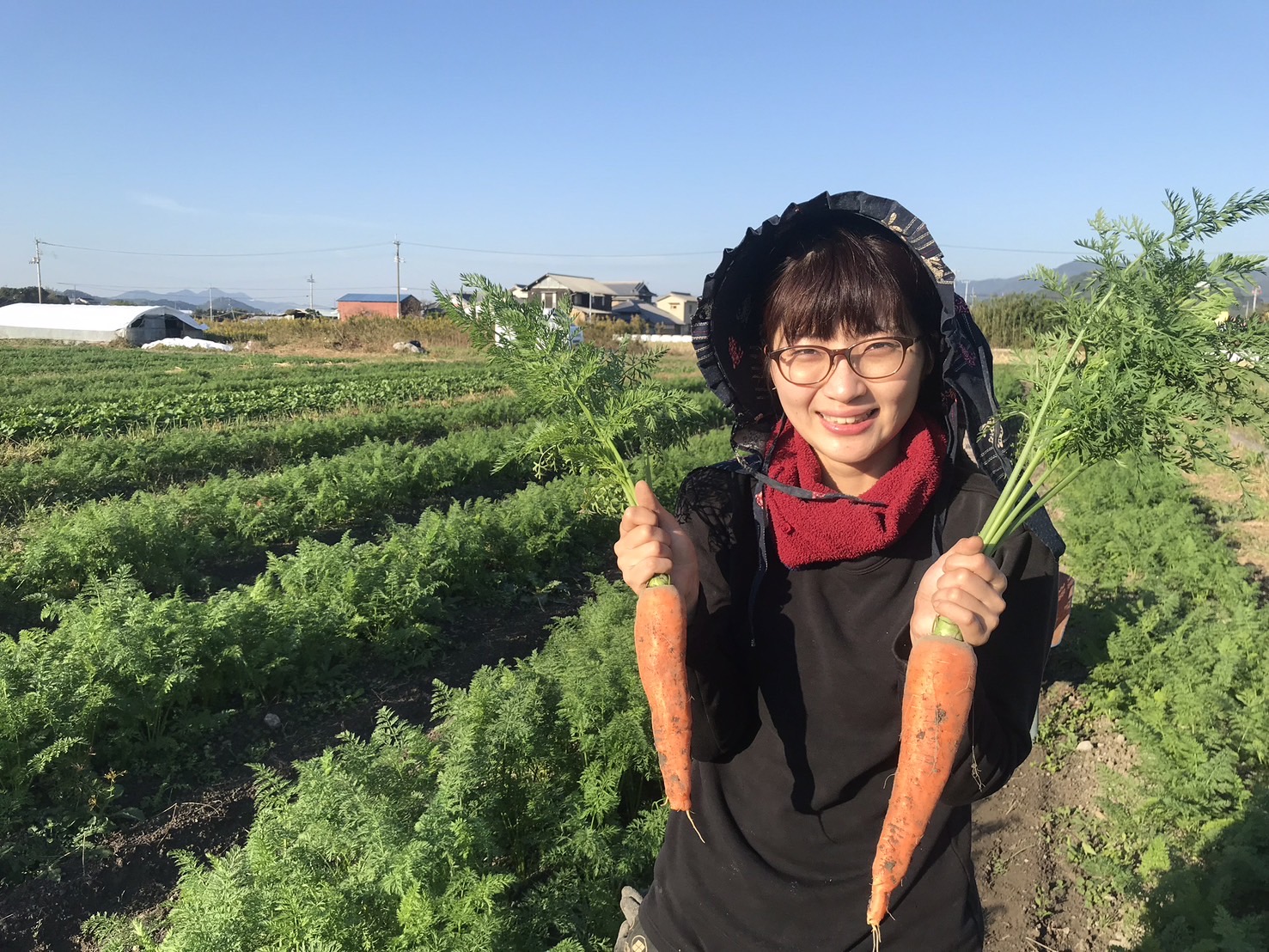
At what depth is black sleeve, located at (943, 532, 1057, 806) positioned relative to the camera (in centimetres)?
149

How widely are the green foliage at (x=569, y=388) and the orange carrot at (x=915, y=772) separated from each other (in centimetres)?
89

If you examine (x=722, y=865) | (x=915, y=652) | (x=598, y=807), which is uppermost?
(x=915, y=652)

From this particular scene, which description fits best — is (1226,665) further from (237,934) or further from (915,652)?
(237,934)

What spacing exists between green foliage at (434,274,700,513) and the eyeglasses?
1.69 feet

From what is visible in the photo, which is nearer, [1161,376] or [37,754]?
[1161,376]

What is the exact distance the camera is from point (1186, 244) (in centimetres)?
166

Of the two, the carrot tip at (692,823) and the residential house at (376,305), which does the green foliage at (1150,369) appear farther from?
the residential house at (376,305)

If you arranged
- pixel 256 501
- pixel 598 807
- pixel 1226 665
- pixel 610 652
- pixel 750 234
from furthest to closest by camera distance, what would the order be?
pixel 256 501
pixel 1226 665
pixel 610 652
pixel 598 807
pixel 750 234

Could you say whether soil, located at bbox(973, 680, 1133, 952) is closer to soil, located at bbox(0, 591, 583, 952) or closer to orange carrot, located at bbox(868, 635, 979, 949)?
orange carrot, located at bbox(868, 635, 979, 949)

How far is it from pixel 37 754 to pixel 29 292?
96.9m

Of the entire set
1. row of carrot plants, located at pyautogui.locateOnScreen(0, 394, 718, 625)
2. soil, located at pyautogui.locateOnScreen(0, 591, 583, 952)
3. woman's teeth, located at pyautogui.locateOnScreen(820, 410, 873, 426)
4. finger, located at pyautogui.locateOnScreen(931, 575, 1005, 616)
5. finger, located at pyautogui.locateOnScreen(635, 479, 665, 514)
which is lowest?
soil, located at pyautogui.locateOnScreen(0, 591, 583, 952)

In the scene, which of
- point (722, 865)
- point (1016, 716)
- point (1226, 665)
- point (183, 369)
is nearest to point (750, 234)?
point (1016, 716)

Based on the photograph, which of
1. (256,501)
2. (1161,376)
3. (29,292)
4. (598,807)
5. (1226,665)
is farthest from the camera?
(29,292)

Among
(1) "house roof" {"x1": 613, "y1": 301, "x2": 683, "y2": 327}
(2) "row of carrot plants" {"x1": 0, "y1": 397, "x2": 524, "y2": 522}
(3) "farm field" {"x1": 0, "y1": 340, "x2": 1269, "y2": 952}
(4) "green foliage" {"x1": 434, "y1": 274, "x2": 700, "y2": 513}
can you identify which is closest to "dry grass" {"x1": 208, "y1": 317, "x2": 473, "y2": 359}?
(2) "row of carrot plants" {"x1": 0, "y1": 397, "x2": 524, "y2": 522}
